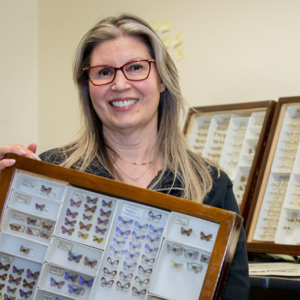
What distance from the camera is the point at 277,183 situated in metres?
2.41

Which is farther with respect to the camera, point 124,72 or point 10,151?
point 124,72

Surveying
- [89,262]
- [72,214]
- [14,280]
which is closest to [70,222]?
[72,214]

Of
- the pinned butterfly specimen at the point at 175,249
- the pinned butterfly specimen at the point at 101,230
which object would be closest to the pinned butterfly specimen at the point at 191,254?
the pinned butterfly specimen at the point at 175,249

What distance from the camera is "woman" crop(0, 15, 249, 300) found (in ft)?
5.34

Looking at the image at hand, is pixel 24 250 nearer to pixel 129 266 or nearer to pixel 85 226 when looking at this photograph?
pixel 85 226

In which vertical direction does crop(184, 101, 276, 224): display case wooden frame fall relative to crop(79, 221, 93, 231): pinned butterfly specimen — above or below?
above

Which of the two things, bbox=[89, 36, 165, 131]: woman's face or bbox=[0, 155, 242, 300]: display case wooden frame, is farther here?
bbox=[89, 36, 165, 131]: woman's face

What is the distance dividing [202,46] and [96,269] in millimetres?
2019

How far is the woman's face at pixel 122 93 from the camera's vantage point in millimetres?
1626

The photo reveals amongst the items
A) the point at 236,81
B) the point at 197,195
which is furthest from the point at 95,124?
the point at 236,81

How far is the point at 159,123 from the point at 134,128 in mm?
197

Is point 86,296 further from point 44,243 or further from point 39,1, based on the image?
point 39,1

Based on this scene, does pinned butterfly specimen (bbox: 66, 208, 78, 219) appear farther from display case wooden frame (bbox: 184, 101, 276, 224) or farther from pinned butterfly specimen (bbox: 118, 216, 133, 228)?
display case wooden frame (bbox: 184, 101, 276, 224)

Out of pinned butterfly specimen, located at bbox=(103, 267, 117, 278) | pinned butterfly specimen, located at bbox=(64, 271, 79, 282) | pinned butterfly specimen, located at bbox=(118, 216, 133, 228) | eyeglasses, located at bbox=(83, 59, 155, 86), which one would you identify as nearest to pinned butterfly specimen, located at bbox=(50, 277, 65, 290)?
pinned butterfly specimen, located at bbox=(64, 271, 79, 282)
